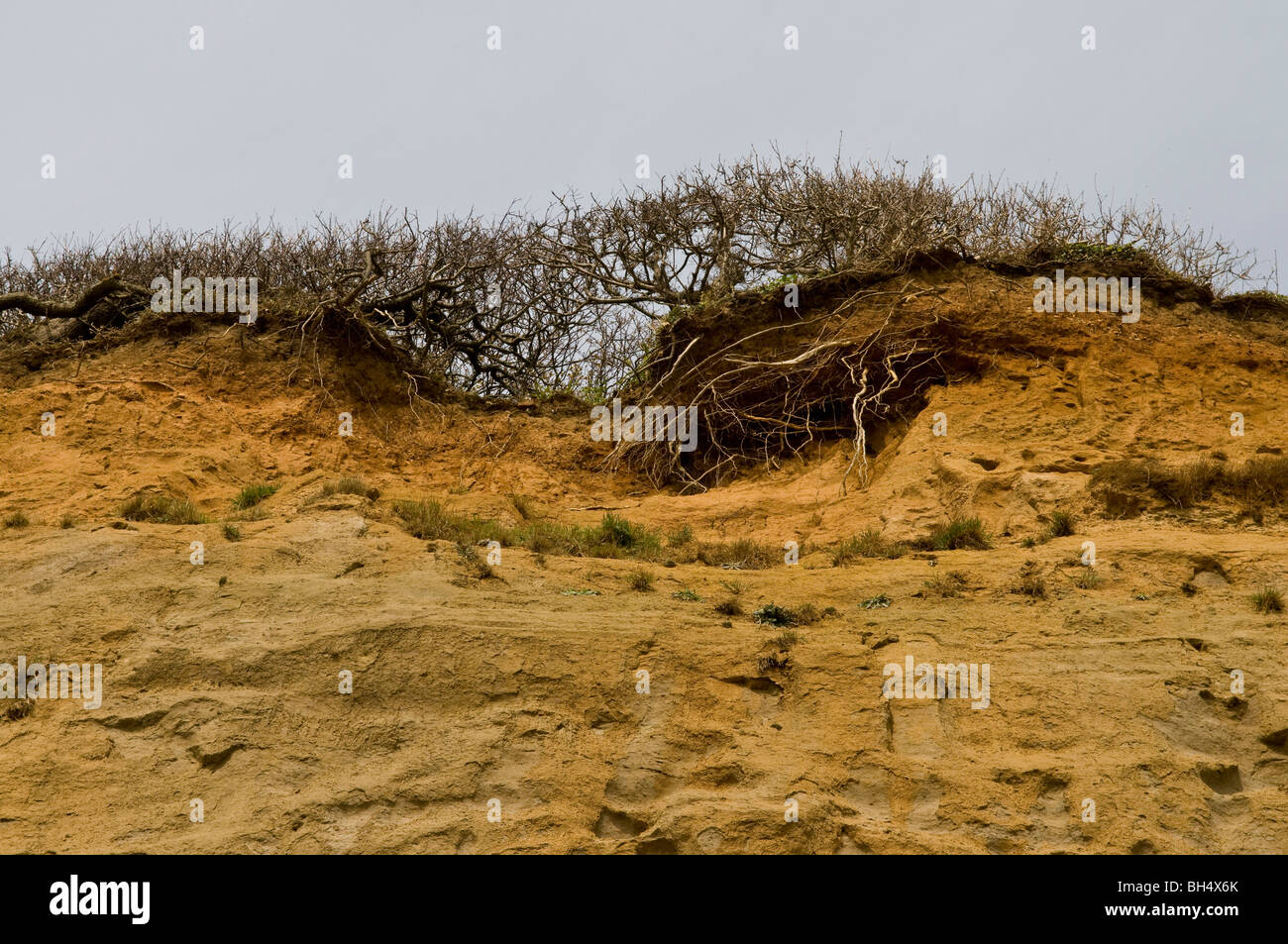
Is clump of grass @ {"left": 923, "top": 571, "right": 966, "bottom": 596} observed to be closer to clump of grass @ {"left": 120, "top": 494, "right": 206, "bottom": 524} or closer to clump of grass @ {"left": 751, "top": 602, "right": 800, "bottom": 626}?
clump of grass @ {"left": 751, "top": 602, "right": 800, "bottom": 626}

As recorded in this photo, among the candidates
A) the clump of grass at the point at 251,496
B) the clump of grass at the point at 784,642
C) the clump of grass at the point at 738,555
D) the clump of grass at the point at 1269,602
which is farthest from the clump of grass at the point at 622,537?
the clump of grass at the point at 1269,602

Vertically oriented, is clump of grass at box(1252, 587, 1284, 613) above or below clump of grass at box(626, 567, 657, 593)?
below

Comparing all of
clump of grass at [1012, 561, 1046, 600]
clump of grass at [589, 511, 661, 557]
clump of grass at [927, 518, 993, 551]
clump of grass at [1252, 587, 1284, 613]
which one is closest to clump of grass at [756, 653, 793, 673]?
clump of grass at [1012, 561, 1046, 600]

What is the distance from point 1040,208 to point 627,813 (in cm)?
1386

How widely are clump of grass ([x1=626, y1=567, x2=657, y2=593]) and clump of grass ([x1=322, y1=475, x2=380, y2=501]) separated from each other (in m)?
2.79

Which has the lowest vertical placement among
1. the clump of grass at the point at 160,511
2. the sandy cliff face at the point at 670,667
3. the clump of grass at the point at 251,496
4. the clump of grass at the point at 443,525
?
the sandy cliff face at the point at 670,667

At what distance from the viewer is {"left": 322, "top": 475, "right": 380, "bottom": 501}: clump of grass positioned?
1105cm

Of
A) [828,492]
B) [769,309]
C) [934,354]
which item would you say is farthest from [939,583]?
[769,309]

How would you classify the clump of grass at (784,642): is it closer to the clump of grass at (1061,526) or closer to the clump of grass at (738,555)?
the clump of grass at (738,555)

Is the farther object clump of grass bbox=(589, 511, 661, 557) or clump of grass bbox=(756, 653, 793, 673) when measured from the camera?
clump of grass bbox=(589, 511, 661, 557)

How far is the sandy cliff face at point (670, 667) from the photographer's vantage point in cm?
700

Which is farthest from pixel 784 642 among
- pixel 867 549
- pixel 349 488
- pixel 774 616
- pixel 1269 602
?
pixel 349 488

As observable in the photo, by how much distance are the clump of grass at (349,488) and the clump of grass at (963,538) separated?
4.96 meters

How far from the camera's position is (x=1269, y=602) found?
8430mm
